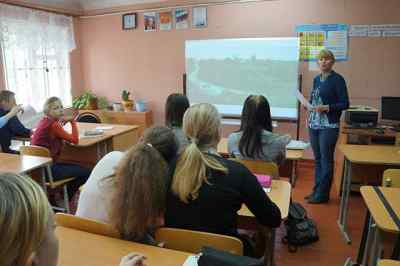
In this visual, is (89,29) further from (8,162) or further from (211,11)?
(8,162)

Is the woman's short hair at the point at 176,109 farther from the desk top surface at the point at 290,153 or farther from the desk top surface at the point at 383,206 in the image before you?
the desk top surface at the point at 383,206

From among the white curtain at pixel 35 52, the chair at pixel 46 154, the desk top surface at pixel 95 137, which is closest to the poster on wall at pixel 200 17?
the desk top surface at pixel 95 137

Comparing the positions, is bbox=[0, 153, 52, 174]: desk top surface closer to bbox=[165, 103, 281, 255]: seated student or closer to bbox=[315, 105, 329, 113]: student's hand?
Result: bbox=[165, 103, 281, 255]: seated student

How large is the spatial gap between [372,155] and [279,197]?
128 cm

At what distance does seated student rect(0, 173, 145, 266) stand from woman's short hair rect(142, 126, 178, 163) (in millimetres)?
987

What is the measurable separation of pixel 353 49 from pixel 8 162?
13.5ft

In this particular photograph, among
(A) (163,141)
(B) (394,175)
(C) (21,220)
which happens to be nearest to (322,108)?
(B) (394,175)

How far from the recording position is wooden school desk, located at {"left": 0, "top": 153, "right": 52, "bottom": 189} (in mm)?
2596

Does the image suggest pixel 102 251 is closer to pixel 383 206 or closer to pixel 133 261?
pixel 133 261

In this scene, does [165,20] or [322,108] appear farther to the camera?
[165,20]

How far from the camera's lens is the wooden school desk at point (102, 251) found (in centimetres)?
126

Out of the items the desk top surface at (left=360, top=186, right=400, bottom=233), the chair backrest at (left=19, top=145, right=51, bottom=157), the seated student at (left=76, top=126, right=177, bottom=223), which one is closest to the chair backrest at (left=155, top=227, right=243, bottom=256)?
the seated student at (left=76, top=126, right=177, bottom=223)

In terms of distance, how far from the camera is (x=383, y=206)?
6.06ft

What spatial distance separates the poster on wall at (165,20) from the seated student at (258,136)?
3.39m
